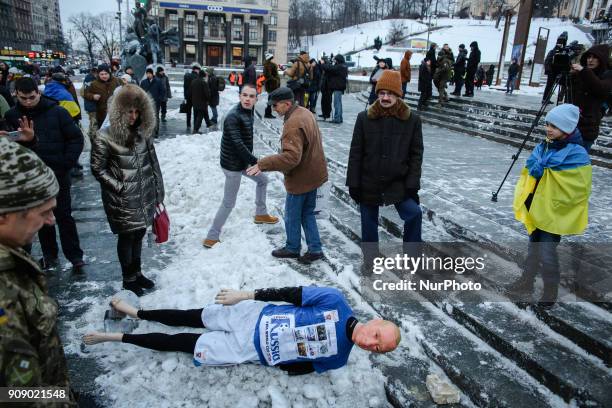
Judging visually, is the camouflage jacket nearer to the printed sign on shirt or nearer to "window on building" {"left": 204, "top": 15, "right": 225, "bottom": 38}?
the printed sign on shirt

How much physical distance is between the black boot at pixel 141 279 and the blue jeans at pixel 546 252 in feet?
12.0

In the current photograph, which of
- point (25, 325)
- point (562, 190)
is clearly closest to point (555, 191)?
point (562, 190)

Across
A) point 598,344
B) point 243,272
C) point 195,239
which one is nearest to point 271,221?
point 195,239

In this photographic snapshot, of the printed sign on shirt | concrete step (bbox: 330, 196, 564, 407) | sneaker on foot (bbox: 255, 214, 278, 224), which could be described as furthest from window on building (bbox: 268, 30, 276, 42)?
the printed sign on shirt

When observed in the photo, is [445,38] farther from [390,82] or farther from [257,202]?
[390,82]

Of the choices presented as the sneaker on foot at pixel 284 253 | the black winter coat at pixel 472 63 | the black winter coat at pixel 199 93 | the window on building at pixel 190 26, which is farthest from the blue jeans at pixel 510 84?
the window on building at pixel 190 26

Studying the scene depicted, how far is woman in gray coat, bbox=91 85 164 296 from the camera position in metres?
3.56

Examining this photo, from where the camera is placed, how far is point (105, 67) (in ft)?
28.3

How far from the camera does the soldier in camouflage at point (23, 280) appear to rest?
1345mm

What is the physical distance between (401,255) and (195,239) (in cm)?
262

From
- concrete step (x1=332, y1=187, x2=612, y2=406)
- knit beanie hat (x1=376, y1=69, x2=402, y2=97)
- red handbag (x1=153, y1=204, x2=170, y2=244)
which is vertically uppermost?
knit beanie hat (x1=376, y1=69, x2=402, y2=97)

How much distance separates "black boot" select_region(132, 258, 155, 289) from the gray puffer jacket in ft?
1.38

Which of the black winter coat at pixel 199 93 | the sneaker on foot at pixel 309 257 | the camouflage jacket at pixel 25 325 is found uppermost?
the black winter coat at pixel 199 93

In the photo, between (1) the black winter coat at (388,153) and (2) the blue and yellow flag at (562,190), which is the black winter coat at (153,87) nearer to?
(1) the black winter coat at (388,153)
